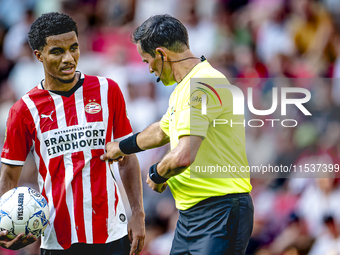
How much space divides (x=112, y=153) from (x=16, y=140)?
2.44ft

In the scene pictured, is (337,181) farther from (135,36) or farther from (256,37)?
(135,36)

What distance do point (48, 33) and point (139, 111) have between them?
3550 millimetres

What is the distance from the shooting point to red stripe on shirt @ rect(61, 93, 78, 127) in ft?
10.8

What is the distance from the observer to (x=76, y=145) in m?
3.24

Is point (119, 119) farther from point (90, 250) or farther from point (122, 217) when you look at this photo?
point (90, 250)

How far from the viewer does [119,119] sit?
3.48 meters

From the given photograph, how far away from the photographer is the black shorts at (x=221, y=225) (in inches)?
118

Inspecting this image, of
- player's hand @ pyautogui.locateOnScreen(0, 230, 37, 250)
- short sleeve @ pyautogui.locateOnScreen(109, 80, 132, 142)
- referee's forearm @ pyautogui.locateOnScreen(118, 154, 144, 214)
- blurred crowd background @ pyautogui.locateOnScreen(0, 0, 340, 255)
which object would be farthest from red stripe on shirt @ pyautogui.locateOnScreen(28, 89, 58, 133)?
blurred crowd background @ pyautogui.locateOnScreen(0, 0, 340, 255)

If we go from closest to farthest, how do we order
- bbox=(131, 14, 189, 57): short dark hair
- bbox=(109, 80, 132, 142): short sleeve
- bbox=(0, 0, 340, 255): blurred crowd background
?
bbox=(131, 14, 189, 57): short dark hair < bbox=(109, 80, 132, 142): short sleeve < bbox=(0, 0, 340, 255): blurred crowd background

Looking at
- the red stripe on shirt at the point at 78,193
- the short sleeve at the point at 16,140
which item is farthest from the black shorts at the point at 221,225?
the short sleeve at the point at 16,140

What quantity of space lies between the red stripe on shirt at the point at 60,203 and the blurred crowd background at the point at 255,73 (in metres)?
2.84

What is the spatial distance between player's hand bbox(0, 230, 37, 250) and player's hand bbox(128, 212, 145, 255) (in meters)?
0.73

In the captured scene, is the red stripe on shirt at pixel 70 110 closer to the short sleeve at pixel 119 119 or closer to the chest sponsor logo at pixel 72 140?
the chest sponsor logo at pixel 72 140

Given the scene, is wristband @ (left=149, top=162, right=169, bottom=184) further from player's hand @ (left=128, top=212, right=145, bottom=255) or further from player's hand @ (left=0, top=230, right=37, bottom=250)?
player's hand @ (left=0, top=230, right=37, bottom=250)
